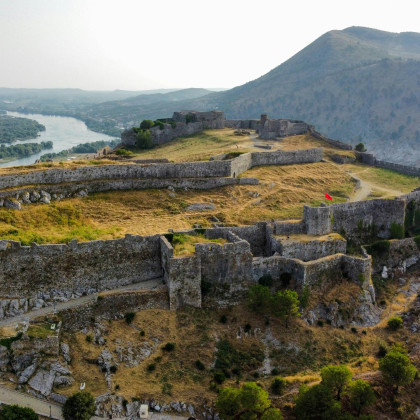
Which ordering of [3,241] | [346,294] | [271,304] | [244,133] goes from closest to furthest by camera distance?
1. [3,241]
2. [271,304]
3. [346,294]
4. [244,133]

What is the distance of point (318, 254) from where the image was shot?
37719 millimetres

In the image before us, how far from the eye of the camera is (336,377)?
28.6 m

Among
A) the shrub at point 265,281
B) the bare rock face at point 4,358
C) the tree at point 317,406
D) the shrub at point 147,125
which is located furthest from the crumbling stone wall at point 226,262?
the shrub at point 147,125

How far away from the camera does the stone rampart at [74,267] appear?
30578 mm

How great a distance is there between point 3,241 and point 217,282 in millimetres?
14539

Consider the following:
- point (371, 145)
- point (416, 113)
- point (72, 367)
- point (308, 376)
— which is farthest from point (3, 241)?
Result: point (416, 113)

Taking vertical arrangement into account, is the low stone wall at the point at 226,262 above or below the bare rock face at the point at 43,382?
above

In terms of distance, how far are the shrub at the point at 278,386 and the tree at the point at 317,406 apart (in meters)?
1.54

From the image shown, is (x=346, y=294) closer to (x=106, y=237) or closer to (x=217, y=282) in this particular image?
(x=217, y=282)

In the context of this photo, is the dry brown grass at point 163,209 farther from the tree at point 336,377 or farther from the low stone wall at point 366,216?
the tree at point 336,377

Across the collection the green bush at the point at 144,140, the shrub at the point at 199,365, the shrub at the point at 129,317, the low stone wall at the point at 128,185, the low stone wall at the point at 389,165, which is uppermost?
the green bush at the point at 144,140

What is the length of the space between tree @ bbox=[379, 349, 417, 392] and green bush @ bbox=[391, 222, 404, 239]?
16386mm

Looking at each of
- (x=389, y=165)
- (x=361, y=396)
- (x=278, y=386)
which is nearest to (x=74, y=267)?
(x=278, y=386)

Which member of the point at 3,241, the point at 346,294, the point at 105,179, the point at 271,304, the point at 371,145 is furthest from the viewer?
the point at 371,145
